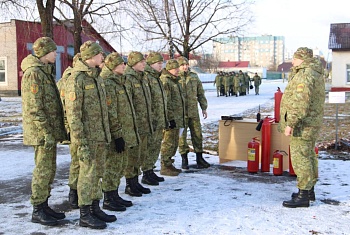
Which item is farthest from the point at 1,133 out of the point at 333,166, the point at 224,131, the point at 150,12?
the point at 150,12

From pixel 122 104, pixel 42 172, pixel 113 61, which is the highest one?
pixel 113 61

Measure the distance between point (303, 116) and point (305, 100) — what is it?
0.66 ft

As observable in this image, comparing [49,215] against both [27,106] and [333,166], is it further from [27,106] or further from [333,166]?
[333,166]

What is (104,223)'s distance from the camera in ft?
16.0

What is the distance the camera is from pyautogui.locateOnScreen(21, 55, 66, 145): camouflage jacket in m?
4.79

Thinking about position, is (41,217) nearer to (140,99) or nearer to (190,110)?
(140,99)

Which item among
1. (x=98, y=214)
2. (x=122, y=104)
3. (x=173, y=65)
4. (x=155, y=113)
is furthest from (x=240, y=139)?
(x=98, y=214)

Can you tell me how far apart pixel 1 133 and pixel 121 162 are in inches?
346

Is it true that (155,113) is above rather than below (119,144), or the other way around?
above

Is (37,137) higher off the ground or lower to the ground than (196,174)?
higher

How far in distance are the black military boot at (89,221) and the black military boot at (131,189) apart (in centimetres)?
131

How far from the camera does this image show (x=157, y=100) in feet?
22.6

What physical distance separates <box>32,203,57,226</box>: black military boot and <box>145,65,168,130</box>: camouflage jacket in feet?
7.57

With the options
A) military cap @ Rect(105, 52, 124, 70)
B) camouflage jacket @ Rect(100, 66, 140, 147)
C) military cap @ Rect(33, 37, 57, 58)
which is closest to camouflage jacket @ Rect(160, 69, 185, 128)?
camouflage jacket @ Rect(100, 66, 140, 147)
